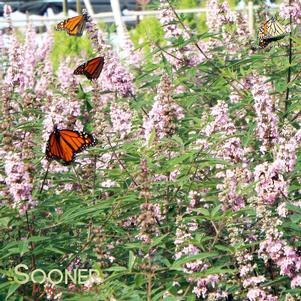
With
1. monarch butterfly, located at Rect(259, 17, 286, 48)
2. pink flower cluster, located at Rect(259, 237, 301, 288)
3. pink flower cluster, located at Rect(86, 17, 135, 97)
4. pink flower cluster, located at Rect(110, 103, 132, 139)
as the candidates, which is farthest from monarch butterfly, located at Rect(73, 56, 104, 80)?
pink flower cluster, located at Rect(259, 237, 301, 288)

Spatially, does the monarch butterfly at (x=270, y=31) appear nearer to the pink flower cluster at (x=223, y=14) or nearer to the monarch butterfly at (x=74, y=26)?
the pink flower cluster at (x=223, y=14)

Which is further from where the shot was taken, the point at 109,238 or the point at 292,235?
the point at 109,238

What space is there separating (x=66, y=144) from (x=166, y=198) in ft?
2.27

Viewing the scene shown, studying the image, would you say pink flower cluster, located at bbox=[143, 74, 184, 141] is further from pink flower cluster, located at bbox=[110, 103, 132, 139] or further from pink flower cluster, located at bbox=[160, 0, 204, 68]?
pink flower cluster, located at bbox=[160, 0, 204, 68]

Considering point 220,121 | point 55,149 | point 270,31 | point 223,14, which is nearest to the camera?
point 220,121

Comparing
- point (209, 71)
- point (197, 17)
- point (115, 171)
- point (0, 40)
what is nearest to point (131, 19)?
point (197, 17)

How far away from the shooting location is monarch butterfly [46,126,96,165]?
5.41 metres

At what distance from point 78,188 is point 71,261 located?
1.00 metres

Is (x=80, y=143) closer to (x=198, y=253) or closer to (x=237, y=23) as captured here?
(x=198, y=253)

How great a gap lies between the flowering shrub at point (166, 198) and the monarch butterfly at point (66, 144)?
0.06m

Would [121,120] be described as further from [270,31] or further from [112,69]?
[270,31]

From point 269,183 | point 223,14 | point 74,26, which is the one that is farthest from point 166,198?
point 74,26

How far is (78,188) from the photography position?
598 centimetres

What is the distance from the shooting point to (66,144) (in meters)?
5.50
